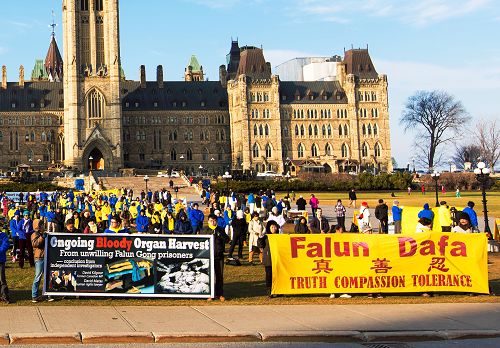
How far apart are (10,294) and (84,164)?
328ft

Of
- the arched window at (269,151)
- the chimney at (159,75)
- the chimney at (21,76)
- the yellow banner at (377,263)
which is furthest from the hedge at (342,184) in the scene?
the chimney at (21,76)

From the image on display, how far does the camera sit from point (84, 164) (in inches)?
4675

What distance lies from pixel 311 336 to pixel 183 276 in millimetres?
Result: 4791

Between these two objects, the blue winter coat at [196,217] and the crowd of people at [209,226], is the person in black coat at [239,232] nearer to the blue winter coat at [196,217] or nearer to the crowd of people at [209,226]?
the crowd of people at [209,226]

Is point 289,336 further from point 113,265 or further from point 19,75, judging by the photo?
point 19,75

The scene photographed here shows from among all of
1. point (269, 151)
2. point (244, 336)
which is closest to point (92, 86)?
point (269, 151)

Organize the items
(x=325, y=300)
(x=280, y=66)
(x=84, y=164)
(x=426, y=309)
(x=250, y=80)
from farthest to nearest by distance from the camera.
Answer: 1. (x=280, y=66)
2. (x=250, y=80)
3. (x=84, y=164)
4. (x=325, y=300)
5. (x=426, y=309)

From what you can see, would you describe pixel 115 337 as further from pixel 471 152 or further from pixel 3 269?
pixel 471 152

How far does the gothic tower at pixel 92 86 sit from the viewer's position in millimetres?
118812

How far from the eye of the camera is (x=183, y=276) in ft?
64.6

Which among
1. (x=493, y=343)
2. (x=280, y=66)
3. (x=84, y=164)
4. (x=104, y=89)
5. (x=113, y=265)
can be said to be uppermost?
(x=280, y=66)

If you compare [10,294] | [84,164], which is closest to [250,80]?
[84,164]

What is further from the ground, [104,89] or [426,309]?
[104,89]

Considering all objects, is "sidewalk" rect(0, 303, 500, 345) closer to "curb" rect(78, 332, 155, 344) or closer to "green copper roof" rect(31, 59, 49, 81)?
"curb" rect(78, 332, 155, 344)
